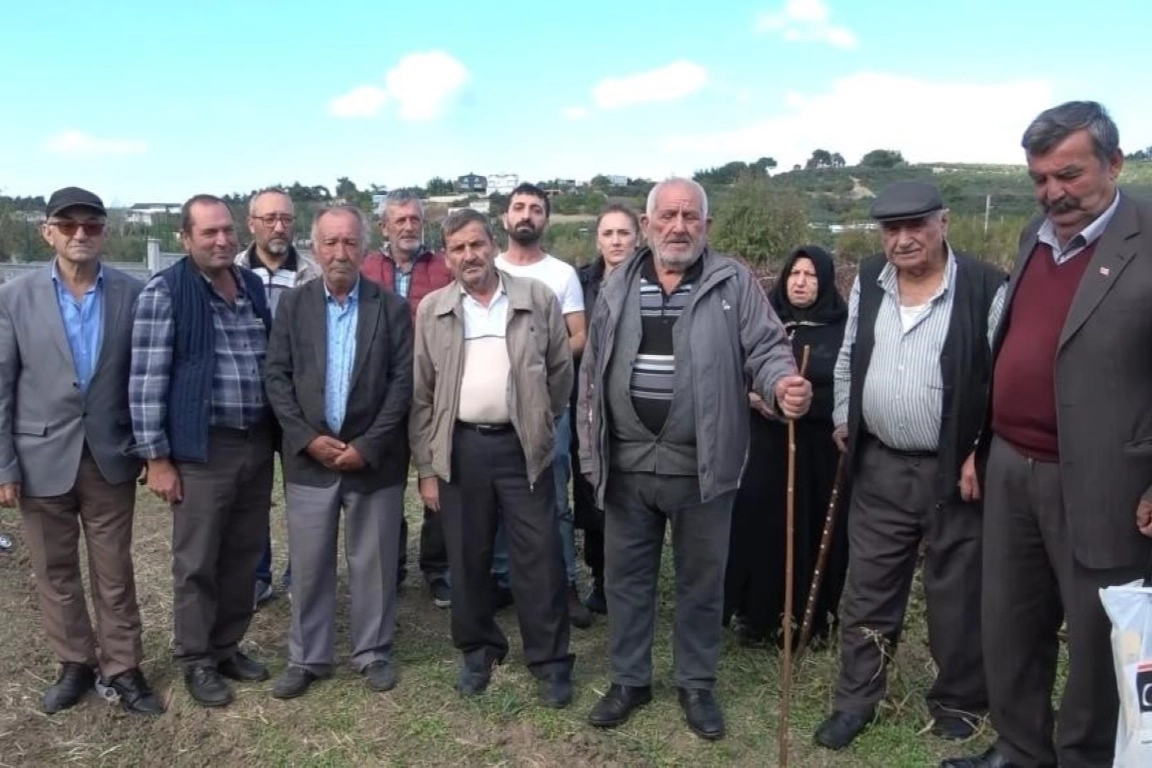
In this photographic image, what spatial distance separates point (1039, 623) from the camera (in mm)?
3459

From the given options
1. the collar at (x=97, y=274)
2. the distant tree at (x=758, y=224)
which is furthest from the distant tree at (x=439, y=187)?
the collar at (x=97, y=274)

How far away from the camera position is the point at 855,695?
3.99 m

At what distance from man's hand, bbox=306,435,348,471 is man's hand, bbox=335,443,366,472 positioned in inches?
0.5

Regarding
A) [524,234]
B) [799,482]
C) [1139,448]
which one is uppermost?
[524,234]

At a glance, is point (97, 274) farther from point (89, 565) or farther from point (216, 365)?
point (89, 565)

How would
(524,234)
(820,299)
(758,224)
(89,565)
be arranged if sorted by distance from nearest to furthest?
(89,565) < (820,299) < (524,234) < (758,224)

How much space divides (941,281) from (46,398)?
11.9 feet

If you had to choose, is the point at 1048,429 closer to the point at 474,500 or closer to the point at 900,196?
the point at 900,196

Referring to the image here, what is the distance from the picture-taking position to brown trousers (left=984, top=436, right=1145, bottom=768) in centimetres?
319

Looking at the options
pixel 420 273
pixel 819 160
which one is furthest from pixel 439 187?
pixel 420 273

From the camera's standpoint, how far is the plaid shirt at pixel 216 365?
3928 mm

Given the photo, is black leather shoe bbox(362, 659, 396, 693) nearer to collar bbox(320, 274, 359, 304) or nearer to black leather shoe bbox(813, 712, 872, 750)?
collar bbox(320, 274, 359, 304)

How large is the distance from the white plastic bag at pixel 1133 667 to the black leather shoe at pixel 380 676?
9.39ft

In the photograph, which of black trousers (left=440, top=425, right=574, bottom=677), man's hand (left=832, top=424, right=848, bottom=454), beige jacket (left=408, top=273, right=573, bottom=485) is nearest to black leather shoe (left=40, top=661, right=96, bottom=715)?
black trousers (left=440, top=425, right=574, bottom=677)
